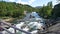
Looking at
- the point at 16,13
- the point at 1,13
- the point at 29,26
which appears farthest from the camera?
the point at 16,13

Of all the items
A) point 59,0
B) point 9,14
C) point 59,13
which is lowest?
point 59,13

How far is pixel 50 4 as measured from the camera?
88.8 meters

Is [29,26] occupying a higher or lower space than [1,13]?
lower

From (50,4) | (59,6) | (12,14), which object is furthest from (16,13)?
(59,6)

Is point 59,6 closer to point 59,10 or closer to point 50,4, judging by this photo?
point 59,10

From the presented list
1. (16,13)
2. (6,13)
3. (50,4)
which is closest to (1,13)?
(6,13)

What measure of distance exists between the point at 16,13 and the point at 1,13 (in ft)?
29.1

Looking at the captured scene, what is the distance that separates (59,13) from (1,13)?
45.0 meters

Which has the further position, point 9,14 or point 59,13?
point 9,14

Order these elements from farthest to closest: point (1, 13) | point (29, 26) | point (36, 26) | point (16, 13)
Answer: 1. point (16, 13)
2. point (1, 13)
3. point (29, 26)
4. point (36, 26)

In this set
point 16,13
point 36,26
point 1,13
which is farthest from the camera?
point 16,13

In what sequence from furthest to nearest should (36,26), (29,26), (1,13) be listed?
(1,13)
(29,26)
(36,26)

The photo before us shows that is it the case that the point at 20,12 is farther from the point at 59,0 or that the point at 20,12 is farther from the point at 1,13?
the point at 59,0

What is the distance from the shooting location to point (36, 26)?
36.9 m
